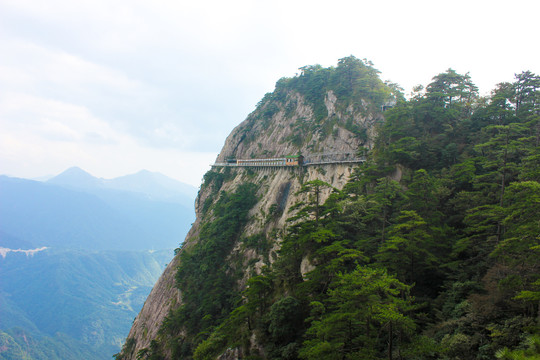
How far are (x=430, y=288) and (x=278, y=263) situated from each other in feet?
46.8

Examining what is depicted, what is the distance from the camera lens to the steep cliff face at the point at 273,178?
1640 inches

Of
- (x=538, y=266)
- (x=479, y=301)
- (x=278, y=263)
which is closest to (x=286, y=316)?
(x=278, y=263)

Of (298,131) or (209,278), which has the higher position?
(298,131)

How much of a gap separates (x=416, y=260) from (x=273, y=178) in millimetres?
33101

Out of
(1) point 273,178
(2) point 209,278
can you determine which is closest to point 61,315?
(2) point 209,278

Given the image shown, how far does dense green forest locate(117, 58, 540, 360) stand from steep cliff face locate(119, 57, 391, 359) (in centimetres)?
220

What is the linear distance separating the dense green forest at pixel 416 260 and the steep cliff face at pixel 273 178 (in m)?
2.20

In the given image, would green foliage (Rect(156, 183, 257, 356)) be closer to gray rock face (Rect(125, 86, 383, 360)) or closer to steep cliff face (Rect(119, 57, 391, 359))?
→ steep cliff face (Rect(119, 57, 391, 359))

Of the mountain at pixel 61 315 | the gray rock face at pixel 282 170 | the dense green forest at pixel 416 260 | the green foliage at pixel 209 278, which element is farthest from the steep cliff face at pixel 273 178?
the mountain at pixel 61 315

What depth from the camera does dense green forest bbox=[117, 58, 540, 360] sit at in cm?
1370

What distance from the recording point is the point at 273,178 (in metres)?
51.3

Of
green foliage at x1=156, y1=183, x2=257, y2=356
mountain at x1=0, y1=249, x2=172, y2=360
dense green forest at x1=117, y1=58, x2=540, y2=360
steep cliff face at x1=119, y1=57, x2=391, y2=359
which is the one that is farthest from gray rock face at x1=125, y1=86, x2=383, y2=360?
mountain at x1=0, y1=249, x2=172, y2=360

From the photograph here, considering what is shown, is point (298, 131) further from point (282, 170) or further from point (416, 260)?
point (416, 260)

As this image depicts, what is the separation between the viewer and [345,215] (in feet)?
83.8
